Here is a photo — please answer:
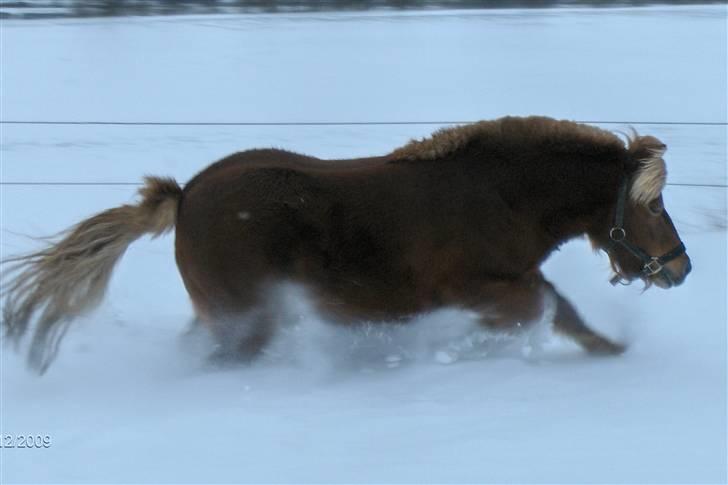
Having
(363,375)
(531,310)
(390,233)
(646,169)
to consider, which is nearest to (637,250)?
(646,169)

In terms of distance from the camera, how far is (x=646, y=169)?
12.2 feet

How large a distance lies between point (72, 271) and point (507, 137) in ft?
5.62

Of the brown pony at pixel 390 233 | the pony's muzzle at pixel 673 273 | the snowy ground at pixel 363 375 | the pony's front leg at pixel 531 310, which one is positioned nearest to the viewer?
the snowy ground at pixel 363 375

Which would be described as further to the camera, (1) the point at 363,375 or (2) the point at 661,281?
(2) the point at 661,281

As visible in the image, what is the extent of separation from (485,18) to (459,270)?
11502mm

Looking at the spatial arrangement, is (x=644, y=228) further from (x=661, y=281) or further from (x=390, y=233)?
(x=390, y=233)

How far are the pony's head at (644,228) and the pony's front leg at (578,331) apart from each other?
10.4 inches

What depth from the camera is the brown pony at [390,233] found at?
11.8ft

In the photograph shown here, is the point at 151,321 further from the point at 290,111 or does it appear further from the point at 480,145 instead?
the point at 290,111

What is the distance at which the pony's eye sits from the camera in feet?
12.3

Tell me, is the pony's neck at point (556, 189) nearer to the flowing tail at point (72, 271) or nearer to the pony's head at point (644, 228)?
the pony's head at point (644, 228)

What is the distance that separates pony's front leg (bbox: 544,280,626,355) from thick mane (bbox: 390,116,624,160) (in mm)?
558

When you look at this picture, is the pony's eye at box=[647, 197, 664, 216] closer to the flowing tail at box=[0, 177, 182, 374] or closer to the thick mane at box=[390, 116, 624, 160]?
the thick mane at box=[390, 116, 624, 160]

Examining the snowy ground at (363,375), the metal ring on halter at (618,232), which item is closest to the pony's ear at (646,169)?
the metal ring on halter at (618,232)
